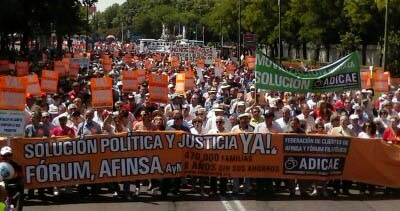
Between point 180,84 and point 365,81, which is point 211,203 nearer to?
point 180,84

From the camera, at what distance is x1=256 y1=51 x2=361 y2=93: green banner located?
1728 cm

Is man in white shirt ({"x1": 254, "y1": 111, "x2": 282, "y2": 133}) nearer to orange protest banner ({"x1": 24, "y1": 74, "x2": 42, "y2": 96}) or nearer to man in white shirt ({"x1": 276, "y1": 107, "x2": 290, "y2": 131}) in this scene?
man in white shirt ({"x1": 276, "y1": 107, "x2": 290, "y2": 131})

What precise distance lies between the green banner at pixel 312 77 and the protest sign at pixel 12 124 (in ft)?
17.8

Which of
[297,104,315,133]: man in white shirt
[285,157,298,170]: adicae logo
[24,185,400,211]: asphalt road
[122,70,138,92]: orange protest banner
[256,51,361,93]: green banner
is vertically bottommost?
[24,185,400,211]: asphalt road

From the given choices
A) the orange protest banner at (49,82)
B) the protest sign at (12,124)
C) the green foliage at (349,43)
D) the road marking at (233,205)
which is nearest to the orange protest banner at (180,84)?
the orange protest banner at (49,82)

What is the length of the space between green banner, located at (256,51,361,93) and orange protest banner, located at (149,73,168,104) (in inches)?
107

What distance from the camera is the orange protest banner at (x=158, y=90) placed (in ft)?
62.5

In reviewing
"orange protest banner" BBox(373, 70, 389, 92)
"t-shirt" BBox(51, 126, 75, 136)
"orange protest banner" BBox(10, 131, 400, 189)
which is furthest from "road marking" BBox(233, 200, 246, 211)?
"orange protest banner" BBox(373, 70, 389, 92)

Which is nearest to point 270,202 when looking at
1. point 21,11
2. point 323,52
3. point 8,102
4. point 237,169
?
point 237,169

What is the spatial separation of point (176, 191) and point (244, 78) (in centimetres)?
2328

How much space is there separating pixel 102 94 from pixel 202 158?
174 inches

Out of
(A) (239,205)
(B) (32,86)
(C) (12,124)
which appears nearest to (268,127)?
(A) (239,205)

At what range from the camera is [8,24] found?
2159 inches

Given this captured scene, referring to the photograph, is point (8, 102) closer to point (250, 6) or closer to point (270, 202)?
point (270, 202)
